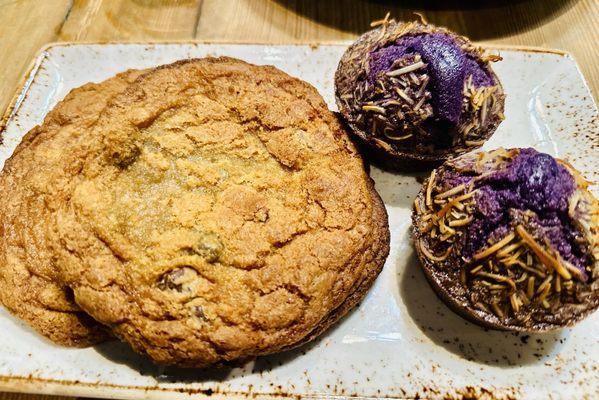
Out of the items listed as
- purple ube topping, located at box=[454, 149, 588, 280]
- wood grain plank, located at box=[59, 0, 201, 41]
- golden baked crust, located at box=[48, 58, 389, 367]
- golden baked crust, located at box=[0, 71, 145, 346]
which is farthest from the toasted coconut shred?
wood grain plank, located at box=[59, 0, 201, 41]

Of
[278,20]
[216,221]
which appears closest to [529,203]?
[216,221]

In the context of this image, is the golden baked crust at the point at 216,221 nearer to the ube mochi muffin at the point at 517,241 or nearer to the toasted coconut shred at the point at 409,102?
the toasted coconut shred at the point at 409,102

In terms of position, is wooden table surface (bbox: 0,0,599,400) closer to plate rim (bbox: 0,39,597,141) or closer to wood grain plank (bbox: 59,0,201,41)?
wood grain plank (bbox: 59,0,201,41)

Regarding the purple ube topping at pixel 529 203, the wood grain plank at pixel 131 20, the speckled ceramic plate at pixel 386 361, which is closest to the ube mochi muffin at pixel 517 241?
the purple ube topping at pixel 529 203

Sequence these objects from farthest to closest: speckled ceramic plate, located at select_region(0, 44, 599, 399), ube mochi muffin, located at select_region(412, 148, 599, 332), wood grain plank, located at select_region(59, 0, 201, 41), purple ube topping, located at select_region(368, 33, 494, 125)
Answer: wood grain plank, located at select_region(59, 0, 201, 41), purple ube topping, located at select_region(368, 33, 494, 125), speckled ceramic plate, located at select_region(0, 44, 599, 399), ube mochi muffin, located at select_region(412, 148, 599, 332)

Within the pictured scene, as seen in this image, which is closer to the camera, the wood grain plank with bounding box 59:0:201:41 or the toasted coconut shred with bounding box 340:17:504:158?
the toasted coconut shred with bounding box 340:17:504:158

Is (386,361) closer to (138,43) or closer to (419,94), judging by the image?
(419,94)
